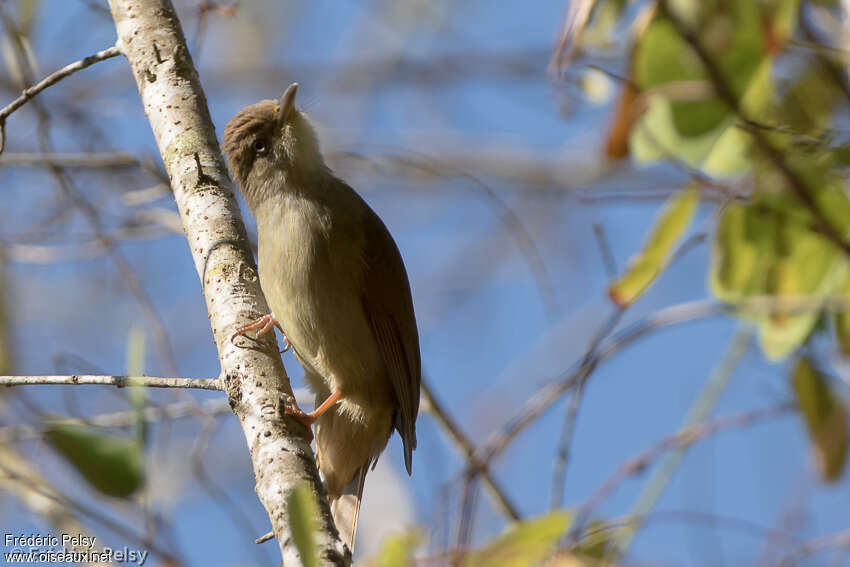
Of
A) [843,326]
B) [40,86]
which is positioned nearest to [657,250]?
[843,326]

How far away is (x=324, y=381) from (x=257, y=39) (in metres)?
8.71

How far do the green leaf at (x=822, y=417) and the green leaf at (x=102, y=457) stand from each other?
2.31 meters

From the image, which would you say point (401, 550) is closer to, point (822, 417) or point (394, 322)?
point (822, 417)

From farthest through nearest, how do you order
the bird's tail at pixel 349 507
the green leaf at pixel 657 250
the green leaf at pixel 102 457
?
the bird's tail at pixel 349 507
the green leaf at pixel 657 250
the green leaf at pixel 102 457

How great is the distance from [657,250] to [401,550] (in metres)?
1.24

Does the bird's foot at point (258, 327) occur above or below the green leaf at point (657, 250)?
above

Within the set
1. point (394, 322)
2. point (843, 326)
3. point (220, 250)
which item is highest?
point (394, 322)

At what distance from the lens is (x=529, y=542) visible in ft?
7.77

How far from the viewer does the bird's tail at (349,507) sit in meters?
3.88

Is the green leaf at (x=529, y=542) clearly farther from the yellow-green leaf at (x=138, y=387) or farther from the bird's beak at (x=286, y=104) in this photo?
the bird's beak at (x=286, y=104)

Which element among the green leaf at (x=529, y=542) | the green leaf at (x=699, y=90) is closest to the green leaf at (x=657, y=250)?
the green leaf at (x=699, y=90)

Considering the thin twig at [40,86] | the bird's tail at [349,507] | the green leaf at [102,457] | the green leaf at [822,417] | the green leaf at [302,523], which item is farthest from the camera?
the bird's tail at [349,507]

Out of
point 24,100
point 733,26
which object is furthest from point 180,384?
point 733,26

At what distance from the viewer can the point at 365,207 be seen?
444 cm
